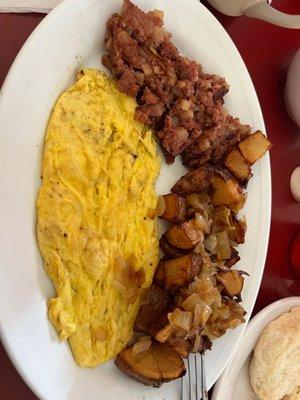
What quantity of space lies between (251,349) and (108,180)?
0.86 m

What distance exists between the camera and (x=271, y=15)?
190cm

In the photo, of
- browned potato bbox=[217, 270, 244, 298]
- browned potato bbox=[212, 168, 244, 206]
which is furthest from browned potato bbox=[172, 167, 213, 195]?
browned potato bbox=[217, 270, 244, 298]

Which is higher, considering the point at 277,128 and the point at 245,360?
the point at 277,128

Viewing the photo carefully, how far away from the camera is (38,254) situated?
4.88ft

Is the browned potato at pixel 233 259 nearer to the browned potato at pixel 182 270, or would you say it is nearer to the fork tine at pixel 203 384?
the browned potato at pixel 182 270

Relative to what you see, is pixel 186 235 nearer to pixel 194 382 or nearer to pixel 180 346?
pixel 180 346

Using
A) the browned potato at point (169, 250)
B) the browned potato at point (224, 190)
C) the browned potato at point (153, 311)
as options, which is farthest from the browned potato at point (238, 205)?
the browned potato at point (153, 311)

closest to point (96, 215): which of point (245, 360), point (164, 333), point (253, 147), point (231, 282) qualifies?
point (164, 333)

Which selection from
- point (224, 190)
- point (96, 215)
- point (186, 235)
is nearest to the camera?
point (96, 215)

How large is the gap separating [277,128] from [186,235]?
79 centimetres

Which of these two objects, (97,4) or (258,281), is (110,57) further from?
(258,281)

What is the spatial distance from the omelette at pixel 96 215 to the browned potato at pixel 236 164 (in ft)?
0.84

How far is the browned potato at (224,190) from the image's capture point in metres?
1.80

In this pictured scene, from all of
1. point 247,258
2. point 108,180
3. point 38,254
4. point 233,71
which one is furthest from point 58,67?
point 247,258
